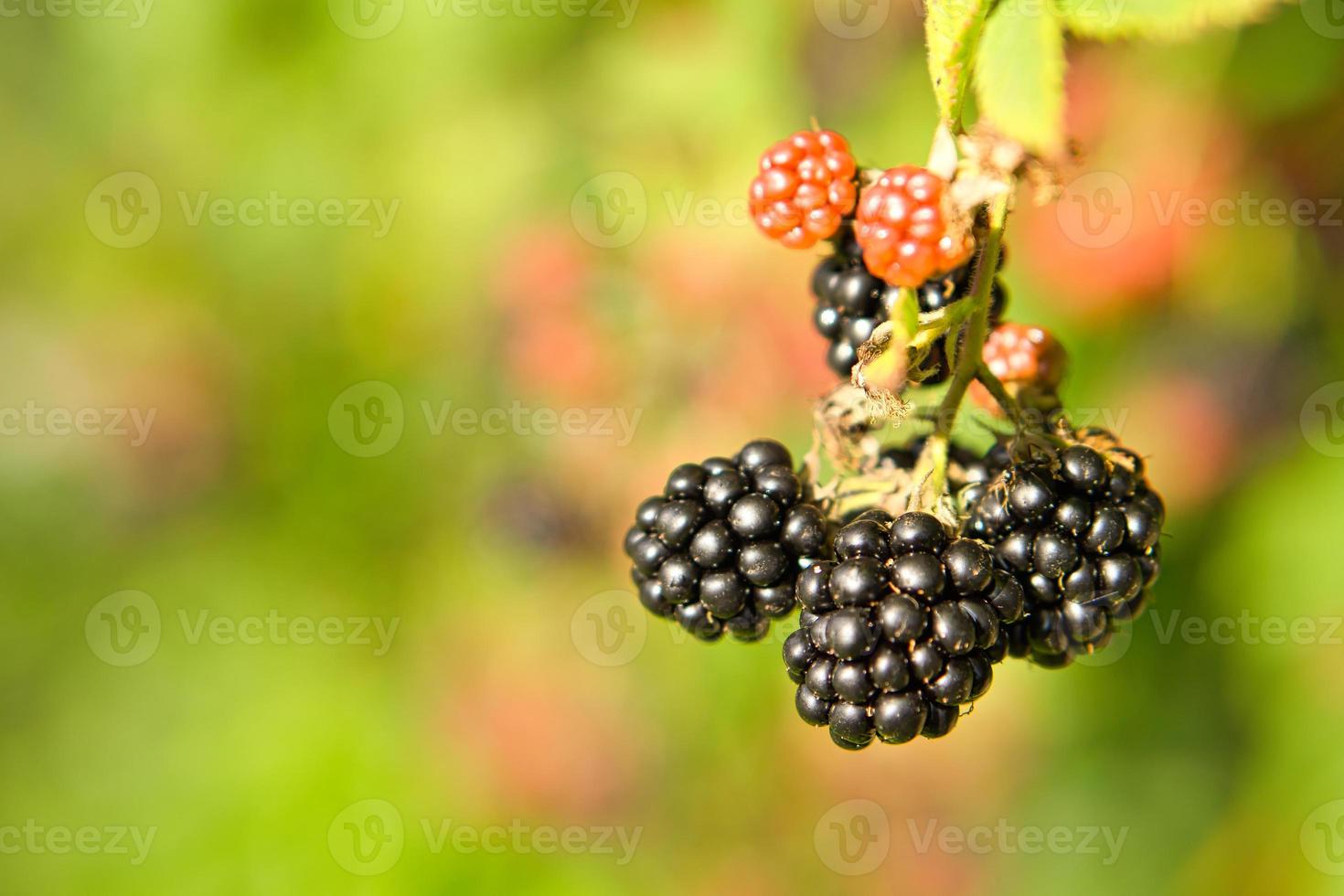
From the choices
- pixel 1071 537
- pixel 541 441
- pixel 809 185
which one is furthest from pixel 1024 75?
pixel 541 441

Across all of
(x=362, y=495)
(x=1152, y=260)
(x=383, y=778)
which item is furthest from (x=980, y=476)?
(x=362, y=495)

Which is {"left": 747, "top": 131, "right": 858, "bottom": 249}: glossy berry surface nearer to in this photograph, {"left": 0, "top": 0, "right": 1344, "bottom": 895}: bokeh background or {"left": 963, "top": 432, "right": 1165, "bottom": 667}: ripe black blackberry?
{"left": 963, "top": 432, "right": 1165, "bottom": 667}: ripe black blackberry

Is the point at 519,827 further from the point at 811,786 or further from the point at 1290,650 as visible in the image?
the point at 1290,650

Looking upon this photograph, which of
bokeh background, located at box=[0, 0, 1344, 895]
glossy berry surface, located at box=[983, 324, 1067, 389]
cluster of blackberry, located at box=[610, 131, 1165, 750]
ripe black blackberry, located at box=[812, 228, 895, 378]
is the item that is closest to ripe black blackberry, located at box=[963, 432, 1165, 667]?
cluster of blackberry, located at box=[610, 131, 1165, 750]

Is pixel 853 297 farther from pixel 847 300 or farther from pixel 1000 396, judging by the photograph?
pixel 1000 396

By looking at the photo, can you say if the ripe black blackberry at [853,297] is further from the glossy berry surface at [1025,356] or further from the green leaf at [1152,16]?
the green leaf at [1152,16]
